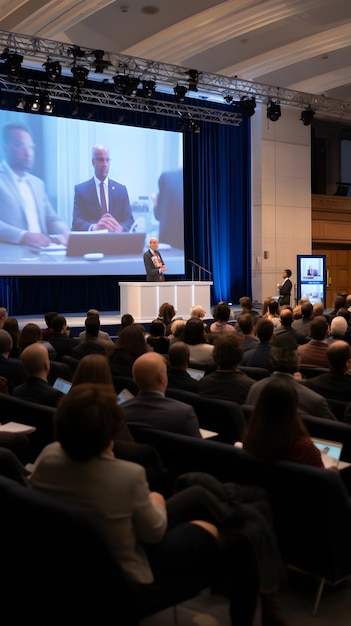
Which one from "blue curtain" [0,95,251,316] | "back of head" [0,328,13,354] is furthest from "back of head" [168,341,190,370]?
"blue curtain" [0,95,251,316]

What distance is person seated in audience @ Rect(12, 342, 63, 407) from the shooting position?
377 cm

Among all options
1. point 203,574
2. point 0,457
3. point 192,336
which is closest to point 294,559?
point 203,574

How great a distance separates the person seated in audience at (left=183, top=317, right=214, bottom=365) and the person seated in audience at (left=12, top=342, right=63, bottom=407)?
167cm

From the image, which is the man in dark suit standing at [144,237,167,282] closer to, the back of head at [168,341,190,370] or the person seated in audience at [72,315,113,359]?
the person seated in audience at [72,315,113,359]

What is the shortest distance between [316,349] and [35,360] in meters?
2.26

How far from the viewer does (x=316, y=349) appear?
5121 millimetres

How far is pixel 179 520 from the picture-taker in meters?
2.30

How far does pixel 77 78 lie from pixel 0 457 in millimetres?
9137

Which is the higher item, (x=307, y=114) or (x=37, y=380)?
(x=307, y=114)

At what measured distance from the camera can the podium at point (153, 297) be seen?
11.2 m

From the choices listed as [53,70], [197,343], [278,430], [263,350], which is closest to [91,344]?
[197,343]

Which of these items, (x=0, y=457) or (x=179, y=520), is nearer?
(x=179, y=520)

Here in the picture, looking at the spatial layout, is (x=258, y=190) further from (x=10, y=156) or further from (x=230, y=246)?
(x=10, y=156)

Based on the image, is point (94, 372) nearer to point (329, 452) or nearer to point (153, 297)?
point (329, 452)
